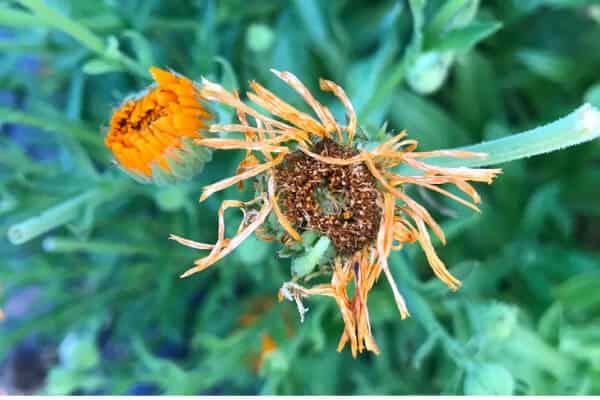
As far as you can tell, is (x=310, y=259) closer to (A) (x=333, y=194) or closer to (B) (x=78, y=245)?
(A) (x=333, y=194)

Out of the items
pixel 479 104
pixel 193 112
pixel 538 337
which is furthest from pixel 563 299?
pixel 193 112

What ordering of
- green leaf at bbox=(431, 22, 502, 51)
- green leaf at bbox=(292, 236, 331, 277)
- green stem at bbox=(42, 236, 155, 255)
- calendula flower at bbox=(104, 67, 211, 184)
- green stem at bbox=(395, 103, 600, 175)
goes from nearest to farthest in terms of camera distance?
green stem at bbox=(395, 103, 600, 175)
green leaf at bbox=(292, 236, 331, 277)
calendula flower at bbox=(104, 67, 211, 184)
green leaf at bbox=(431, 22, 502, 51)
green stem at bbox=(42, 236, 155, 255)

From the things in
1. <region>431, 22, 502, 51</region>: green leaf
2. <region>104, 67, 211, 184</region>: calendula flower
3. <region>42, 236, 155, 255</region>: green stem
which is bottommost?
<region>42, 236, 155, 255</region>: green stem

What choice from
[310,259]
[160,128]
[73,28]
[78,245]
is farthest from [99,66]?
[310,259]

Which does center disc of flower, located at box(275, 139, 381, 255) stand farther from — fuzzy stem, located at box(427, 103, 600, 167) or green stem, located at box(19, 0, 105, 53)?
green stem, located at box(19, 0, 105, 53)

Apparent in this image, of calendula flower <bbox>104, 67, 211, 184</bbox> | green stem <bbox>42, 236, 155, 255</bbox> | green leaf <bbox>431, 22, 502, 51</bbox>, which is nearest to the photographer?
calendula flower <bbox>104, 67, 211, 184</bbox>

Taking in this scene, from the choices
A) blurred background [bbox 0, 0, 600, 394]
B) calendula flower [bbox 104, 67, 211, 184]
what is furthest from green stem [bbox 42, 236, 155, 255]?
calendula flower [bbox 104, 67, 211, 184]
